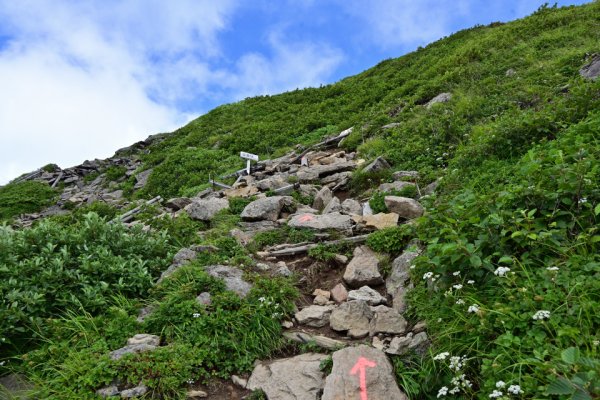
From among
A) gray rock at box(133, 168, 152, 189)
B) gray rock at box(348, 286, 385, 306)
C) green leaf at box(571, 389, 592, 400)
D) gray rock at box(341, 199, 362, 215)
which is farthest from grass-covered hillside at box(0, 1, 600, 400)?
gray rock at box(133, 168, 152, 189)

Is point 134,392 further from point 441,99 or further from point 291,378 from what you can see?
point 441,99

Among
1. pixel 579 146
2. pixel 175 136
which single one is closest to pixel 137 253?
pixel 579 146

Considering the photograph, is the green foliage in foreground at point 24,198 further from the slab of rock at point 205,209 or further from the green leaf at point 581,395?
the green leaf at point 581,395

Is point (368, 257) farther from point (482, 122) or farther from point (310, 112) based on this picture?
point (310, 112)

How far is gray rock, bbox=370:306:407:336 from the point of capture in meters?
4.86

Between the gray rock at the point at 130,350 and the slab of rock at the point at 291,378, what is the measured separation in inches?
49.0

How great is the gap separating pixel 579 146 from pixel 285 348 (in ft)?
14.8

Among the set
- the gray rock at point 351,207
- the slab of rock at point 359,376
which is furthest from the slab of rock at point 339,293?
the gray rock at point 351,207

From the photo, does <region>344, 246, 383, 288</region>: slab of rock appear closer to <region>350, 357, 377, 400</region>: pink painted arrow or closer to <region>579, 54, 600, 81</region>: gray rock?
<region>350, 357, 377, 400</region>: pink painted arrow

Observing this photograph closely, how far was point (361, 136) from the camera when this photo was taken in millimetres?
14148

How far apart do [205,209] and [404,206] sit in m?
4.62

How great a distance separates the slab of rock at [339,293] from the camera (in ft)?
19.7

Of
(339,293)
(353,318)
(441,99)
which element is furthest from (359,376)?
(441,99)

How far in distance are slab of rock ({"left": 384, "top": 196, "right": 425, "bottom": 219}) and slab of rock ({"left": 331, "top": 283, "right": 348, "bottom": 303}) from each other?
2.26 metres
